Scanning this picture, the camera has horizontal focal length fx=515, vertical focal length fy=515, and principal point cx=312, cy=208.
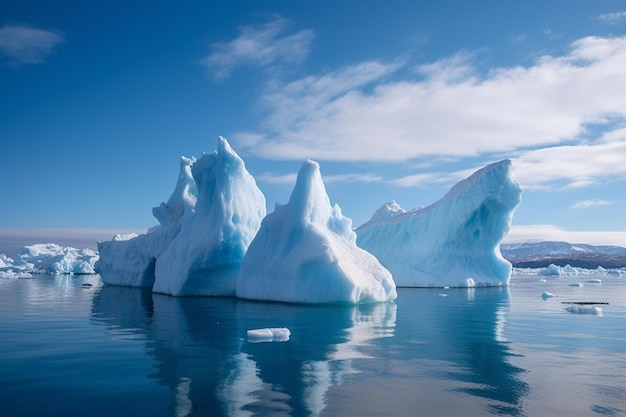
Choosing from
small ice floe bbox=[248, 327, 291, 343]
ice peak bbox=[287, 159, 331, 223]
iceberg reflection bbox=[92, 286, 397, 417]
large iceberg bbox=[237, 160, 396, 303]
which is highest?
ice peak bbox=[287, 159, 331, 223]

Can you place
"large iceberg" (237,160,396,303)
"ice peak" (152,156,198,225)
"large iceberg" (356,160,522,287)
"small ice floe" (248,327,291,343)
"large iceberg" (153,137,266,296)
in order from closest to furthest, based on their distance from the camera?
"small ice floe" (248,327,291,343), "large iceberg" (237,160,396,303), "large iceberg" (153,137,266,296), "ice peak" (152,156,198,225), "large iceberg" (356,160,522,287)

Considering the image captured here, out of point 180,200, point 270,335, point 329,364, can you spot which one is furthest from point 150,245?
point 329,364

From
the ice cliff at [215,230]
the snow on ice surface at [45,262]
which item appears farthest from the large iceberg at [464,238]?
the snow on ice surface at [45,262]

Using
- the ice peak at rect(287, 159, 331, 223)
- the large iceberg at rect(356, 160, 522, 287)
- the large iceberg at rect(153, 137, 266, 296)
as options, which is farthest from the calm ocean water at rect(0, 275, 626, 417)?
the large iceberg at rect(356, 160, 522, 287)

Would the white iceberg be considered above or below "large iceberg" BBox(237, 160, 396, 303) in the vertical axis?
below

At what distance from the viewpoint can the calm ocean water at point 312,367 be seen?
547 cm

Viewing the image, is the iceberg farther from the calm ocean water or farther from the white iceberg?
the white iceberg

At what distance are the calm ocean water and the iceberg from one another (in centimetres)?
1772

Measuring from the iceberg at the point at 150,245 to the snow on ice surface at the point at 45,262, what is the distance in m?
17.9

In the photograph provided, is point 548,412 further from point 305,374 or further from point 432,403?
point 305,374

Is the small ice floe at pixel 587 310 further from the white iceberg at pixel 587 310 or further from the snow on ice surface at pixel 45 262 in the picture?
the snow on ice surface at pixel 45 262

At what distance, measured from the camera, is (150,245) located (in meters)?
32.1

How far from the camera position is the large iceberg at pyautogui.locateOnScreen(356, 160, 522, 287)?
3384 centimetres

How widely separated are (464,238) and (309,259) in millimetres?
20505
